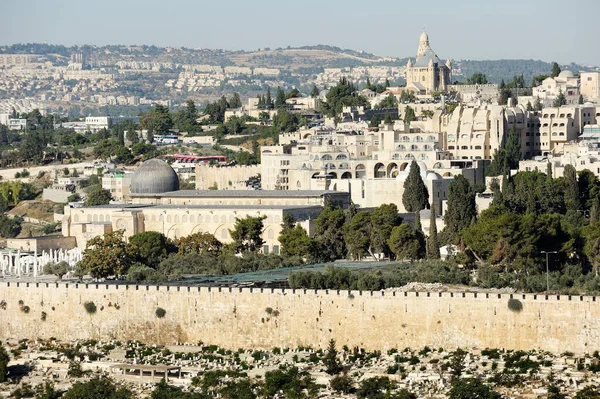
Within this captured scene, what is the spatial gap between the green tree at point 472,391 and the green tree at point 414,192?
2585 centimetres

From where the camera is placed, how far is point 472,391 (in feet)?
119

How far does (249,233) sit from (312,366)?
64.0 ft

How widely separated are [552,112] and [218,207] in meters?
20.7

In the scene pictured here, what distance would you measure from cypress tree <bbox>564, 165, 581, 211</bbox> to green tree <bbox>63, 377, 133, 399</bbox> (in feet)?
83.6

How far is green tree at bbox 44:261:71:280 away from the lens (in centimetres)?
5288

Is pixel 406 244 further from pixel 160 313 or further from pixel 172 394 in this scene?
pixel 172 394

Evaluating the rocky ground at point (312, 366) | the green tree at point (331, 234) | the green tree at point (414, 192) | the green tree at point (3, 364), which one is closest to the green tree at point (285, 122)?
the green tree at point (414, 192)

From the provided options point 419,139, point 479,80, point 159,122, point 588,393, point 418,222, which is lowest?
A: point 588,393

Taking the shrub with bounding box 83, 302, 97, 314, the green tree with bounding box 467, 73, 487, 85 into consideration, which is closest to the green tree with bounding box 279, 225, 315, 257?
the shrub with bounding box 83, 302, 97, 314

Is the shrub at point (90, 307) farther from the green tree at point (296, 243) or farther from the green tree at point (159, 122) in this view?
the green tree at point (159, 122)

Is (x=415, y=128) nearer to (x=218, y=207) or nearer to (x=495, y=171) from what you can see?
(x=495, y=171)

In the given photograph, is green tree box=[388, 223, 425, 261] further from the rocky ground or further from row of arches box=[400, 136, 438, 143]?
row of arches box=[400, 136, 438, 143]

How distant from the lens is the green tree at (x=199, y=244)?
58.3 metres

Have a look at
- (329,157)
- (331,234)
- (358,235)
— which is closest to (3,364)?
(358,235)
